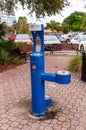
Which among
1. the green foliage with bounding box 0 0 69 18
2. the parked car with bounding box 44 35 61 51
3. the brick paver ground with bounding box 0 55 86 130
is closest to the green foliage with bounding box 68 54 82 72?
the brick paver ground with bounding box 0 55 86 130

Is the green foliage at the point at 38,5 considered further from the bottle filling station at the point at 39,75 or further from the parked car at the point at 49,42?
the bottle filling station at the point at 39,75

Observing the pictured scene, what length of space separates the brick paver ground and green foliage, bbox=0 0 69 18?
18.0 ft

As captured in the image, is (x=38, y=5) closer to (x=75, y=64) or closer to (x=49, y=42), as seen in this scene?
(x=75, y=64)

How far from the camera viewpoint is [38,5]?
1251cm

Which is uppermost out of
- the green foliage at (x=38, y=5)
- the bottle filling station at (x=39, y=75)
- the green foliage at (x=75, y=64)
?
the green foliage at (x=38, y=5)

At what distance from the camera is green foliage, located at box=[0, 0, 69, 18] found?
12.3m

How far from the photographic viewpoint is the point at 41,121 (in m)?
4.76

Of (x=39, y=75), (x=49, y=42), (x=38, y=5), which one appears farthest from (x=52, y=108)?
(x=49, y=42)

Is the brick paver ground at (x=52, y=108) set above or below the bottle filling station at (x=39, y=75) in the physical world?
below

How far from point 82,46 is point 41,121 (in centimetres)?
1568

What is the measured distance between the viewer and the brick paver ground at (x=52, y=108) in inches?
180

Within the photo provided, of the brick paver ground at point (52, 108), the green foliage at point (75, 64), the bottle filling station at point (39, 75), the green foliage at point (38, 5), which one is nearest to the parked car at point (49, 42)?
the green foliage at point (38, 5)

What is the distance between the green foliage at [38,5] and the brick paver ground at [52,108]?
5.48 meters

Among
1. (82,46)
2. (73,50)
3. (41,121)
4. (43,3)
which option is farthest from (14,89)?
(82,46)
